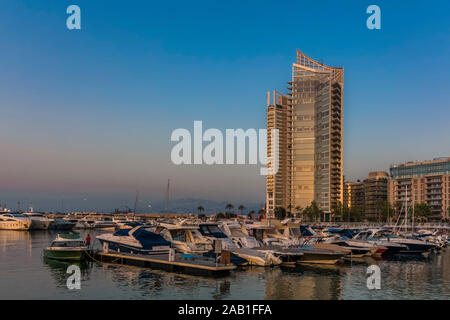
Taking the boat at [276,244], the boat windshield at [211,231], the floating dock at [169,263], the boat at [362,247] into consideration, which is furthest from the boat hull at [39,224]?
the boat at [362,247]

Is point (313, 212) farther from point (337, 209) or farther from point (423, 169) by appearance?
point (423, 169)

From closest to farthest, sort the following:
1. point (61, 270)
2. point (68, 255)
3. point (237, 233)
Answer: point (61, 270)
point (68, 255)
point (237, 233)

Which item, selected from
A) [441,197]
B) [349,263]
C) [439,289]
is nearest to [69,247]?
[349,263]

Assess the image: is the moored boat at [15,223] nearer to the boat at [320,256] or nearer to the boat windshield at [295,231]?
the boat windshield at [295,231]

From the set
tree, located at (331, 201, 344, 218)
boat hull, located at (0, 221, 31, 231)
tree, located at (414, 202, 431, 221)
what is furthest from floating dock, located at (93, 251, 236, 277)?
tree, located at (331, 201, 344, 218)

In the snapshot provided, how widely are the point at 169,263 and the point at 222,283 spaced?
6893 mm

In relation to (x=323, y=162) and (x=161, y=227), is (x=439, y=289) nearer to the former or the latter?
(x=161, y=227)

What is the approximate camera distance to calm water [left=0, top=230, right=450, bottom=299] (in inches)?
1139

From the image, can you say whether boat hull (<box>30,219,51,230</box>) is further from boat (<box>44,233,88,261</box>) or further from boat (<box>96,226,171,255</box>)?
boat (<box>44,233,88,261</box>)

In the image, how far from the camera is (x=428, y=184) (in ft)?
609

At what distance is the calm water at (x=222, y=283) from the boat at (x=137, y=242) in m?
3.50

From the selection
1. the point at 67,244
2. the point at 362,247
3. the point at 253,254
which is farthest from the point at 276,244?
the point at 67,244

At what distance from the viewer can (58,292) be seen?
29.1m

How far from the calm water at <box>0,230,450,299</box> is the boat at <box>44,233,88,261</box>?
4.35ft
